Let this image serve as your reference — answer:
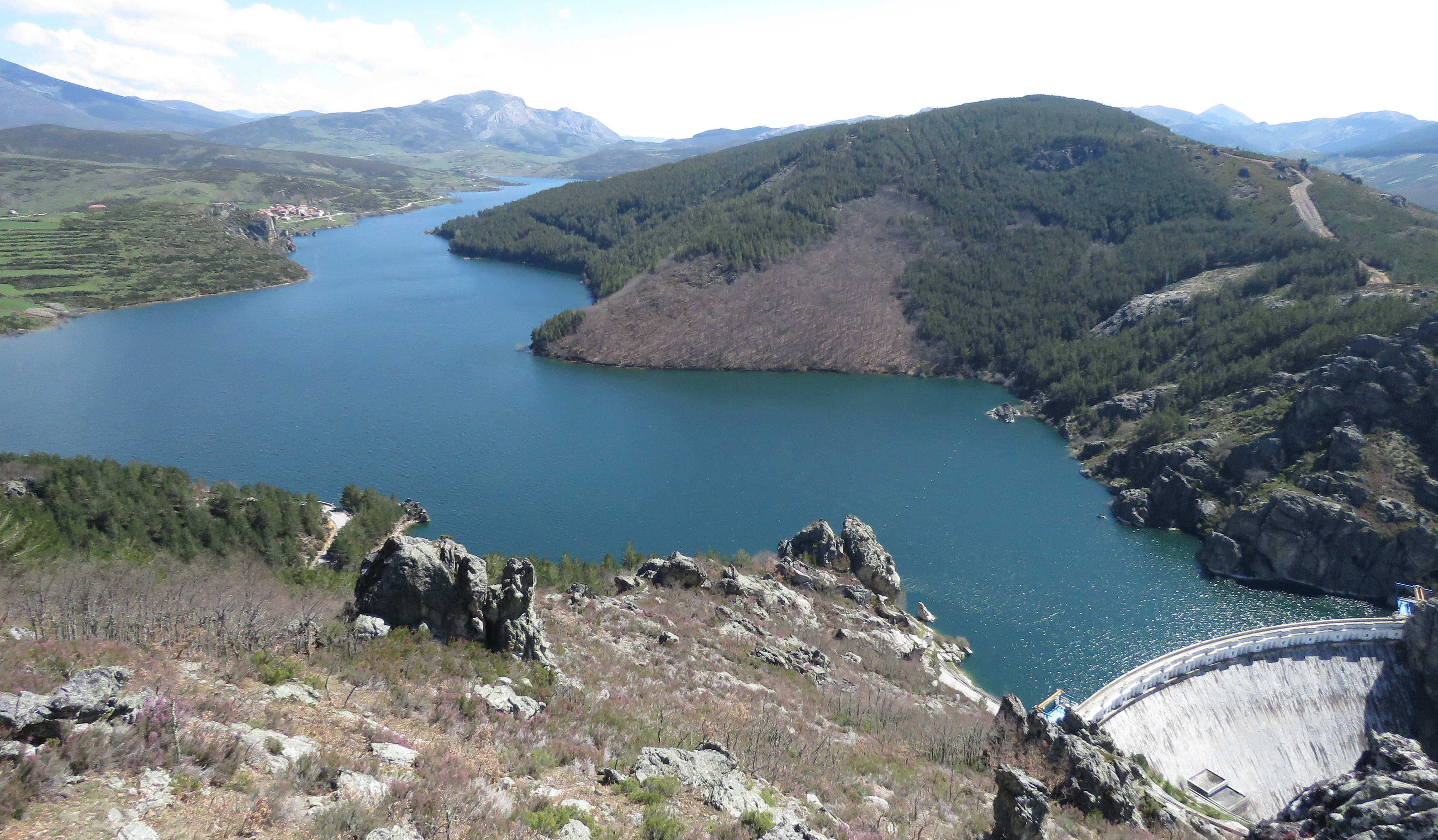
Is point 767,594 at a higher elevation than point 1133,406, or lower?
higher

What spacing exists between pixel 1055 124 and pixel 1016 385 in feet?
413

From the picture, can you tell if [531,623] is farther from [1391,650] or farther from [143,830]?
[1391,650]

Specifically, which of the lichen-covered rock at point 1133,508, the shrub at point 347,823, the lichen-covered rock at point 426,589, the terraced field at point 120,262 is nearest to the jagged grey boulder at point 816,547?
the lichen-covered rock at point 1133,508

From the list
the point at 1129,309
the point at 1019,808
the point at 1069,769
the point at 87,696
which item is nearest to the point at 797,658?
the point at 1069,769

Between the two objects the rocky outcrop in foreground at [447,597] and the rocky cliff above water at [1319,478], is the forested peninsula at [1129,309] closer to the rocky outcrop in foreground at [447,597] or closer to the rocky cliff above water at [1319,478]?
the rocky cliff above water at [1319,478]

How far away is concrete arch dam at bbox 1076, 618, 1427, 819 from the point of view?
125ft

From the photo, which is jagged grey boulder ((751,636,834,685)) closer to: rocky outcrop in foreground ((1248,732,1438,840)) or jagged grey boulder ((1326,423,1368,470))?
rocky outcrop in foreground ((1248,732,1438,840))

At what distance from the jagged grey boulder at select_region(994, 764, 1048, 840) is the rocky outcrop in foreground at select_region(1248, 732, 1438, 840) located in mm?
11421

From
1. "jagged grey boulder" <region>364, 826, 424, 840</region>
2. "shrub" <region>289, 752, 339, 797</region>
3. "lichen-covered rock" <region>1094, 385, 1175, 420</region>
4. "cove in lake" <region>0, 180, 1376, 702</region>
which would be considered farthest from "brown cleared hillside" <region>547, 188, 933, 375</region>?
"jagged grey boulder" <region>364, 826, 424, 840</region>

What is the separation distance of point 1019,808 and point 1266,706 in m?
34.6

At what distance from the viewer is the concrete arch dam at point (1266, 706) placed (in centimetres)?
3819

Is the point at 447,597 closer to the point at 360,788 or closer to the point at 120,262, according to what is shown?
the point at 360,788

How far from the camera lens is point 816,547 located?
2185 inches

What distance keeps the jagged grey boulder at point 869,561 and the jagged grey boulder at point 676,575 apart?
15.5m
